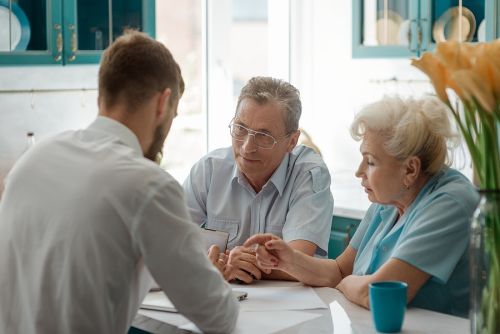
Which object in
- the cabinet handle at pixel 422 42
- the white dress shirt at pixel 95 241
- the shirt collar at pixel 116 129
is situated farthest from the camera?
the cabinet handle at pixel 422 42

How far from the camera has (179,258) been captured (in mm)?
1685

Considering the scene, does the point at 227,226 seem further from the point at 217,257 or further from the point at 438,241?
the point at 438,241

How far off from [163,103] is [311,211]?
963 millimetres

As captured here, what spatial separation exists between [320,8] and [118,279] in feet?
10.7

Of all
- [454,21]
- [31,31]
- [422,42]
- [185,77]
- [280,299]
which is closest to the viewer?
[280,299]

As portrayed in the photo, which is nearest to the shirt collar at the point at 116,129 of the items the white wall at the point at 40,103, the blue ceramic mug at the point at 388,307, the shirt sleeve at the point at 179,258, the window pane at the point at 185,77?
the shirt sleeve at the point at 179,258

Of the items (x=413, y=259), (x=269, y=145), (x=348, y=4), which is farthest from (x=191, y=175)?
(x=348, y=4)

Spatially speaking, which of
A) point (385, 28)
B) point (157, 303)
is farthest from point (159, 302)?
point (385, 28)

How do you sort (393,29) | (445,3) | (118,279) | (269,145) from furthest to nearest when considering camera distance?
(393,29) < (445,3) < (269,145) < (118,279)

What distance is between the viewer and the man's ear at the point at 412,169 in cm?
220

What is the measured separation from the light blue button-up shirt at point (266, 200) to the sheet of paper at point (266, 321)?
63 cm

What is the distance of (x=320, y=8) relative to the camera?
183 inches

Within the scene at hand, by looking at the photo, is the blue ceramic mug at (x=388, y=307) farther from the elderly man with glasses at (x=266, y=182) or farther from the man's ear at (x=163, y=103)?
the elderly man with glasses at (x=266, y=182)

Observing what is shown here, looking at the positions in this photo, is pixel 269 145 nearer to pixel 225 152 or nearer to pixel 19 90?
pixel 225 152
